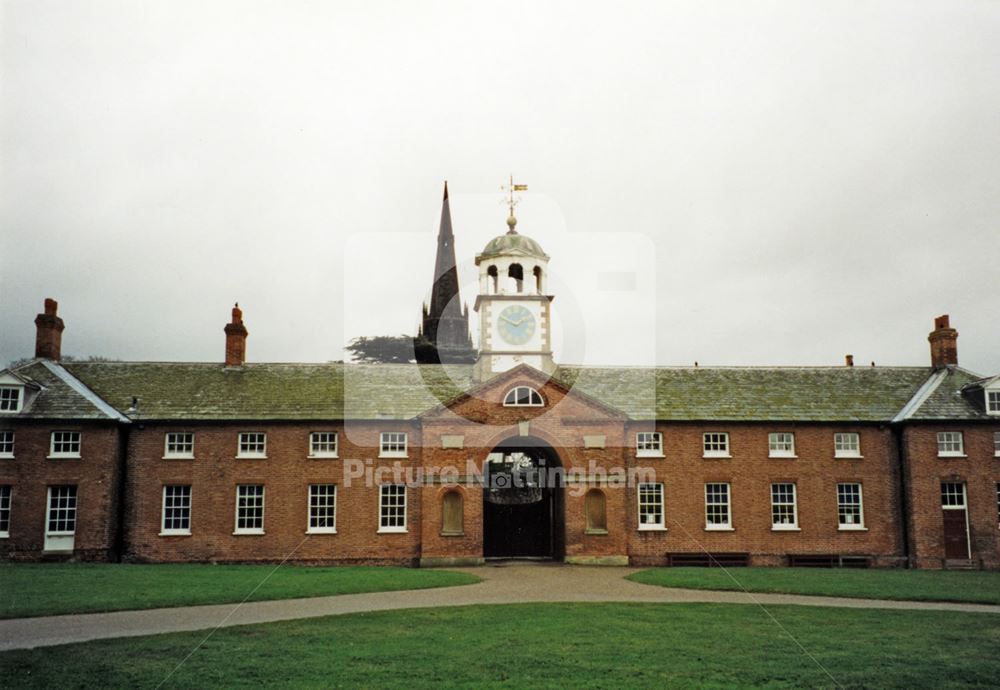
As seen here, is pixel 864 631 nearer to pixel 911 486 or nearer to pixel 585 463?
pixel 585 463

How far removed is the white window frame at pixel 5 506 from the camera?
3259 cm

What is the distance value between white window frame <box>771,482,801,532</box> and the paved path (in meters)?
9.49

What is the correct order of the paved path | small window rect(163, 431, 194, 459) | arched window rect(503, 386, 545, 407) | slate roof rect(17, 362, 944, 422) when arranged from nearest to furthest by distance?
the paved path → small window rect(163, 431, 194, 459) → arched window rect(503, 386, 545, 407) → slate roof rect(17, 362, 944, 422)

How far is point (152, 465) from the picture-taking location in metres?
34.3

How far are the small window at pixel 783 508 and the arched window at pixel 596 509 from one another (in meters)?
7.31

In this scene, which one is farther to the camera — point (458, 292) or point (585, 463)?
point (458, 292)

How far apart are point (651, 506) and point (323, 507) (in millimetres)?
13573

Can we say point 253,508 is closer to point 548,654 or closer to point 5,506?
point 5,506

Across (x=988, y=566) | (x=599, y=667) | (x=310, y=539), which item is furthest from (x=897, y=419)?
(x=599, y=667)

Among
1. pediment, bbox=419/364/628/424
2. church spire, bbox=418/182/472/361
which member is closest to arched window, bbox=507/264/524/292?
pediment, bbox=419/364/628/424

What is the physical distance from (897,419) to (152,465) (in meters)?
31.2

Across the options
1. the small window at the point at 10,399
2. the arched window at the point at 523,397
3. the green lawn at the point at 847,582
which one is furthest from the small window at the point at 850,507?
the small window at the point at 10,399

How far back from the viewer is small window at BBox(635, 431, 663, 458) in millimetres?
35594

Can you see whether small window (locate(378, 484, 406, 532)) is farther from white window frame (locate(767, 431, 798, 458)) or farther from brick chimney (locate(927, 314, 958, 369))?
brick chimney (locate(927, 314, 958, 369))
